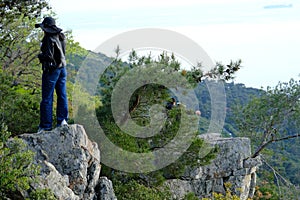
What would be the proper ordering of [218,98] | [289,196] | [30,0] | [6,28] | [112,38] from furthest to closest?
1. [289,196]
2. [6,28]
3. [218,98]
4. [30,0]
5. [112,38]

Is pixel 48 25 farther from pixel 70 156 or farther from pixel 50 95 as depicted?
pixel 70 156

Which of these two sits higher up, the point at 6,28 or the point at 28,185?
the point at 6,28

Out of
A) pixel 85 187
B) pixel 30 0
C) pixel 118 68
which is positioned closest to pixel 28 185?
pixel 85 187

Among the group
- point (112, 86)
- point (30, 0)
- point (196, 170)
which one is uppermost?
point (30, 0)

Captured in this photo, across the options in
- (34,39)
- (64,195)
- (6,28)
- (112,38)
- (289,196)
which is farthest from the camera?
(289,196)

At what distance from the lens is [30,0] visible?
47.2ft

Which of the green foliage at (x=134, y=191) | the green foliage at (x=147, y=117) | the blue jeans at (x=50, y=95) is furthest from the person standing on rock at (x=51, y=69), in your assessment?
the green foliage at (x=134, y=191)

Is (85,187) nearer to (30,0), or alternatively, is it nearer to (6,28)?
(30,0)

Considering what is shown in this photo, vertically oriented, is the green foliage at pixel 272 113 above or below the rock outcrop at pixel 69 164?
above

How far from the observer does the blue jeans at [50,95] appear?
29.4 ft

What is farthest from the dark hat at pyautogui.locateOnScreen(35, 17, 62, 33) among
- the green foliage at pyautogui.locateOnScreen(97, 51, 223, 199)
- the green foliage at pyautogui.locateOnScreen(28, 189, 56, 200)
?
the green foliage at pyautogui.locateOnScreen(97, 51, 223, 199)

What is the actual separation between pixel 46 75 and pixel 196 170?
7.99 metres

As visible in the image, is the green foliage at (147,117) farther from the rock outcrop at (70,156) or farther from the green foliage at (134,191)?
the rock outcrop at (70,156)

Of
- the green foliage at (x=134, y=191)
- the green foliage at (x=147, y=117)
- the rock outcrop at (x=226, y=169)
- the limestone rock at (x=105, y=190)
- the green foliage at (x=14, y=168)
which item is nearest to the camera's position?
the green foliage at (x=14, y=168)
